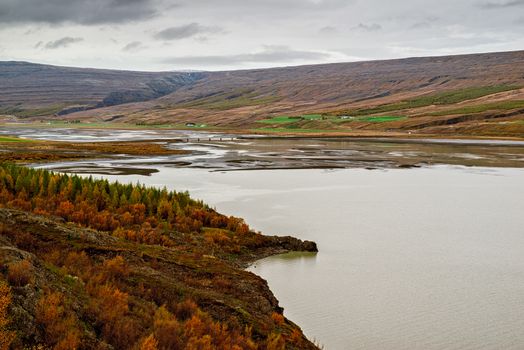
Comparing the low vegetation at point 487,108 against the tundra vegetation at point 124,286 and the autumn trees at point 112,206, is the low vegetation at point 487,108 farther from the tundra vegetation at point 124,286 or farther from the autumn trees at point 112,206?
the tundra vegetation at point 124,286

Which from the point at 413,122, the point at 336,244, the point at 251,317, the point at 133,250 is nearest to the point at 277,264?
the point at 336,244

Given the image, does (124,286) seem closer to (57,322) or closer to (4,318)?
(57,322)

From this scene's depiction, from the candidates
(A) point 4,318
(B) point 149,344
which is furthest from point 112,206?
(B) point 149,344

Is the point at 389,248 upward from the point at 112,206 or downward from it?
downward

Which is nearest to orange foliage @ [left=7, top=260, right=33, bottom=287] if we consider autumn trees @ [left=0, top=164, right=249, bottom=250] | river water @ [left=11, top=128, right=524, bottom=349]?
river water @ [left=11, top=128, right=524, bottom=349]

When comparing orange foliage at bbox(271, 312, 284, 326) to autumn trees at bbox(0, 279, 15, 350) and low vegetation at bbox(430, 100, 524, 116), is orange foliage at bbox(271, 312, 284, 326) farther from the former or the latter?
low vegetation at bbox(430, 100, 524, 116)

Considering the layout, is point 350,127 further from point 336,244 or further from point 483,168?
point 336,244

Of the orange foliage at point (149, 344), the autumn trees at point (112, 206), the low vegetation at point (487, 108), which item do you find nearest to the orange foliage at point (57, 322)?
the orange foliage at point (149, 344)

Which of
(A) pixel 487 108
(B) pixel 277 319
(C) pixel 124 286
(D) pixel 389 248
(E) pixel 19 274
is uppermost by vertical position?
(A) pixel 487 108

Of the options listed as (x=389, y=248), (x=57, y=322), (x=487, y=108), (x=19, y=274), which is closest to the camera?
(x=57, y=322)
